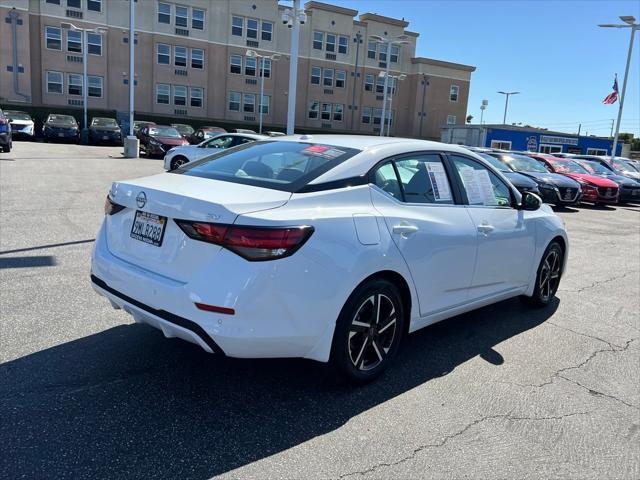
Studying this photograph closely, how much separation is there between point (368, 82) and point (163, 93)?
19.5 meters

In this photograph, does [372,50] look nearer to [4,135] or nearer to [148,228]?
[4,135]

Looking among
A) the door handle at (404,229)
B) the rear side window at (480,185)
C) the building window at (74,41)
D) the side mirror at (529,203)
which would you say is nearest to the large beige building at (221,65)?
the building window at (74,41)

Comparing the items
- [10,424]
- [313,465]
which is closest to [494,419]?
[313,465]

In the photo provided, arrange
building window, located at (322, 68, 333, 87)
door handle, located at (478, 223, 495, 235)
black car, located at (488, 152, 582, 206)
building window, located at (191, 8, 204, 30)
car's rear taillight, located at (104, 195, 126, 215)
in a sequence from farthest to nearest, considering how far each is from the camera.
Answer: building window, located at (322, 68, 333, 87) < building window, located at (191, 8, 204, 30) < black car, located at (488, 152, 582, 206) < door handle, located at (478, 223, 495, 235) < car's rear taillight, located at (104, 195, 126, 215)

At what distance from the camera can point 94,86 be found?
40969 mm

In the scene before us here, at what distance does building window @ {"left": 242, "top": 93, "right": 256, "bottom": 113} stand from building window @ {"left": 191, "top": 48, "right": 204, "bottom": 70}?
423 cm

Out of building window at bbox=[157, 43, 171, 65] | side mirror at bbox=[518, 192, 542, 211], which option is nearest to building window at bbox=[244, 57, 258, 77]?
building window at bbox=[157, 43, 171, 65]

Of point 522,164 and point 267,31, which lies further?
point 267,31

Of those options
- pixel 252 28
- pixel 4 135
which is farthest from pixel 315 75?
pixel 4 135

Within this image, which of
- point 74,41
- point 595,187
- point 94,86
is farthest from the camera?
point 94,86

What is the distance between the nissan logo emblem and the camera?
3324 millimetres

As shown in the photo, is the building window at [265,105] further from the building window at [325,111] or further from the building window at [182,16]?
the building window at [182,16]

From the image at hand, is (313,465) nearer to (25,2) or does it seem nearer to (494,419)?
(494,419)

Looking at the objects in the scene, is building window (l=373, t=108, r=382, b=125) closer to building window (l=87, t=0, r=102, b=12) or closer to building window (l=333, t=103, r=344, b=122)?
building window (l=333, t=103, r=344, b=122)
